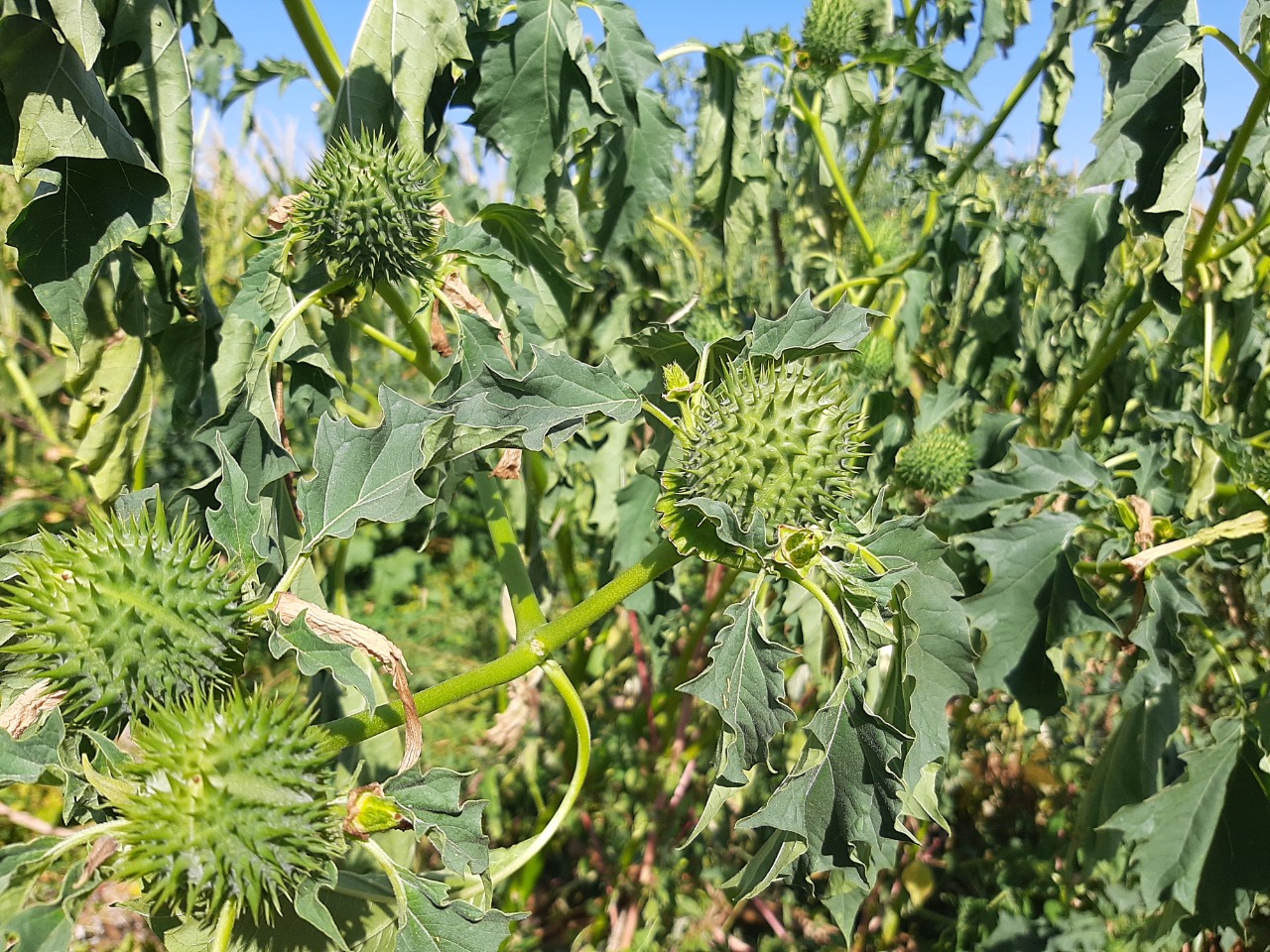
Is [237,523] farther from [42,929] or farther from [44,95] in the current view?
[44,95]

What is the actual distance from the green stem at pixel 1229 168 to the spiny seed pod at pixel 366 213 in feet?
4.49

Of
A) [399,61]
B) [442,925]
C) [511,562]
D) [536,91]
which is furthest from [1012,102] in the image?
[442,925]

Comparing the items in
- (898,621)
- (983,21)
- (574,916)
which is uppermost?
(983,21)

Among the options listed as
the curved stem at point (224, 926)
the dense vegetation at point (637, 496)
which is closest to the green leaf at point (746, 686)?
the dense vegetation at point (637, 496)

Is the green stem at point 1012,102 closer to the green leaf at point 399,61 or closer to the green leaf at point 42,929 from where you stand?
the green leaf at point 399,61

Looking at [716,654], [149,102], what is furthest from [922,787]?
[149,102]

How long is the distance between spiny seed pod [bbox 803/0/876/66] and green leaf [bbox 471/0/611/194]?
3.39ft

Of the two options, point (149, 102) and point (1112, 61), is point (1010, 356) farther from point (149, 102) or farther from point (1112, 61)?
point (149, 102)

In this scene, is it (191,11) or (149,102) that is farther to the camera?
(191,11)

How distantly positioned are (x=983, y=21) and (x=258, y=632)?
2.33 metres

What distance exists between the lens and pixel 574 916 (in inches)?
113

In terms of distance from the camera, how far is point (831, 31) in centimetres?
229

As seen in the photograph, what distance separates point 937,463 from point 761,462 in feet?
3.68

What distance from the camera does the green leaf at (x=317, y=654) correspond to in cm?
90
